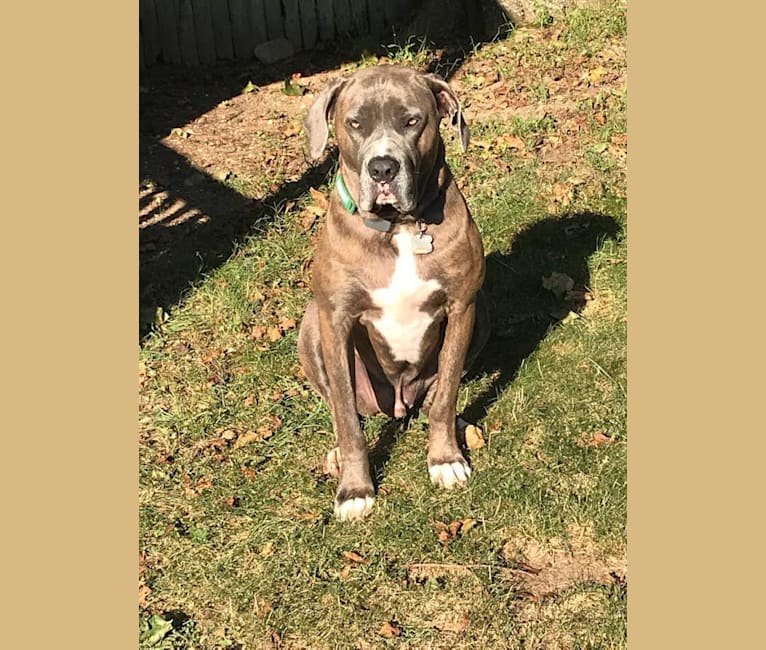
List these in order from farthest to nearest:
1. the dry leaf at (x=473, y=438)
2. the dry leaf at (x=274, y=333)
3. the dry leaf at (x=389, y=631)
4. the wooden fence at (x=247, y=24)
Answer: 1. the wooden fence at (x=247, y=24)
2. the dry leaf at (x=274, y=333)
3. the dry leaf at (x=473, y=438)
4. the dry leaf at (x=389, y=631)

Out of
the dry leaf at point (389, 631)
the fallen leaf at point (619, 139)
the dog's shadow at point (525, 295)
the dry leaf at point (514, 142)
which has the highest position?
the dry leaf at point (389, 631)

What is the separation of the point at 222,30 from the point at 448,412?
6224 mm

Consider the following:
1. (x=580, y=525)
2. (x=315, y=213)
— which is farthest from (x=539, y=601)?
(x=315, y=213)

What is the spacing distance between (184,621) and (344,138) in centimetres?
212

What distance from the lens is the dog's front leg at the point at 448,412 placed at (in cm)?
489

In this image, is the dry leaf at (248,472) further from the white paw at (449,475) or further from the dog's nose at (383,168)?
the dog's nose at (383,168)

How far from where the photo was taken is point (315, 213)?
7488 mm

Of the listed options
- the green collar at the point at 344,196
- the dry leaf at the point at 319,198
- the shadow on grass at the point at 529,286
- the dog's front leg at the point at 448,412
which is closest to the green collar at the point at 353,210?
the green collar at the point at 344,196

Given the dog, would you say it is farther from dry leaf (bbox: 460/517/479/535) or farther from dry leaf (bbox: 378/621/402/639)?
dry leaf (bbox: 378/621/402/639)

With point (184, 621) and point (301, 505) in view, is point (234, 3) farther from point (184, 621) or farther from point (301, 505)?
point (184, 621)

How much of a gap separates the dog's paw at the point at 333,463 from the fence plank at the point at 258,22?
237 inches

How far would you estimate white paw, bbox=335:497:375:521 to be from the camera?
15.9 feet

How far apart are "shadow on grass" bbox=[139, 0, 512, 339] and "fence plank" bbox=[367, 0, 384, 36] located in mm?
170

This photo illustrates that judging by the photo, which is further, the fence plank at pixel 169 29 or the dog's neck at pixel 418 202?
the fence plank at pixel 169 29
